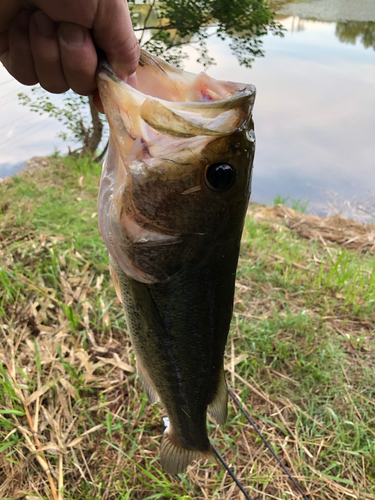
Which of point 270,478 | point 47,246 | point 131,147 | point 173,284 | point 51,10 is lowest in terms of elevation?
point 270,478

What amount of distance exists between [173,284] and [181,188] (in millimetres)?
379

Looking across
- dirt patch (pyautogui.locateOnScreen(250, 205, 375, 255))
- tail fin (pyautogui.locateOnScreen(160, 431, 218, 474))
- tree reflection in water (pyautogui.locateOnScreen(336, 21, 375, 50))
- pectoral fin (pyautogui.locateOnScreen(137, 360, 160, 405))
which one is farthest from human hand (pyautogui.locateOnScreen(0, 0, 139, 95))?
tree reflection in water (pyautogui.locateOnScreen(336, 21, 375, 50))

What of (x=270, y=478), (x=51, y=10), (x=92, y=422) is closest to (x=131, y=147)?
(x=51, y=10)

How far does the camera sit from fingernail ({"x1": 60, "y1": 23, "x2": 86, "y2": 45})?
46.6 inches

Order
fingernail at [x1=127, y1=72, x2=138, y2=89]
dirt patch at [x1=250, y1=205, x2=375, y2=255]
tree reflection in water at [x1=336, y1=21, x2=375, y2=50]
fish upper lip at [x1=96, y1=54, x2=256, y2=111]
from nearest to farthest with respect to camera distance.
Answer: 1. fish upper lip at [x1=96, y1=54, x2=256, y2=111]
2. fingernail at [x1=127, y1=72, x2=138, y2=89]
3. dirt patch at [x1=250, y1=205, x2=375, y2=255]
4. tree reflection in water at [x1=336, y1=21, x2=375, y2=50]

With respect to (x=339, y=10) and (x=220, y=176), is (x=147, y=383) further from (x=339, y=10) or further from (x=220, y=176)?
(x=339, y=10)

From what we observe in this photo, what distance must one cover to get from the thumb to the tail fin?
1718mm

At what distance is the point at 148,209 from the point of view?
119 cm

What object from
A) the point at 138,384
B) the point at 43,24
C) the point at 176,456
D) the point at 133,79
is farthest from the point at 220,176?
the point at 138,384

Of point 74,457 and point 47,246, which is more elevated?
point 47,246

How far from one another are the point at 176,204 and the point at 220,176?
17cm

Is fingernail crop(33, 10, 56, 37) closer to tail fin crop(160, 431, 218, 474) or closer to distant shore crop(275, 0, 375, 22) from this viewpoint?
tail fin crop(160, 431, 218, 474)

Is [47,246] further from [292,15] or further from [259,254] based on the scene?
[292,15]

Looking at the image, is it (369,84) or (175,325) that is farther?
(369,84)
